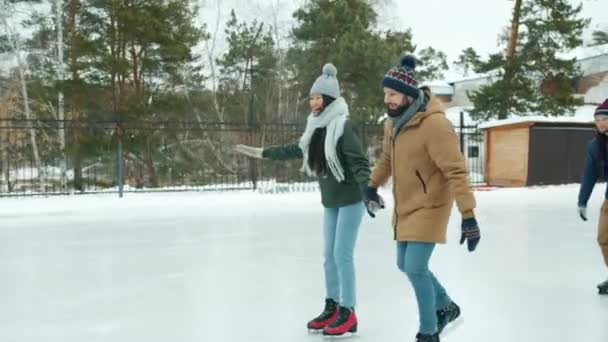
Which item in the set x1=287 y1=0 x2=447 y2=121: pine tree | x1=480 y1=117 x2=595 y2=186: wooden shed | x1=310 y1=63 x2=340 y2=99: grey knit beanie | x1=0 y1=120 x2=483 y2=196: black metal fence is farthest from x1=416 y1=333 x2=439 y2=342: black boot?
x1=287 y1=0 x2=447 y2=121: pine tree

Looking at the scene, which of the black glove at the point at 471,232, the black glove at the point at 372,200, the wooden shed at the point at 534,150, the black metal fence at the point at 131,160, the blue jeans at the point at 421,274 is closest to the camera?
the black glove at the point at 471,232

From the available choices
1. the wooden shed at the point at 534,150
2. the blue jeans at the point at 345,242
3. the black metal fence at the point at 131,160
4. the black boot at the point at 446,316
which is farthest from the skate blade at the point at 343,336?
the wooden shed at the point at 534,150

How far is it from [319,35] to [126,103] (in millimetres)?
7457

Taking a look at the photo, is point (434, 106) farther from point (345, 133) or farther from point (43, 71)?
point (43, 71)

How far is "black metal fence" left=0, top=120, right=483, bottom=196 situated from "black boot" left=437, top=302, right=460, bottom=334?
9.68 metres

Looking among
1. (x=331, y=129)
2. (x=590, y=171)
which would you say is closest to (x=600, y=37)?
(x=590, y=171)

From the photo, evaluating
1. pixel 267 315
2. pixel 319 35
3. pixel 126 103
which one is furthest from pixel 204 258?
pixel 319 35

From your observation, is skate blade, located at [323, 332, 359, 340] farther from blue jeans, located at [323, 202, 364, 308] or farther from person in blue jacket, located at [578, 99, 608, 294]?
person in blue jacket, located at [578, 99, 608, 294]

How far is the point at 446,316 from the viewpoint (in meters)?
3.40

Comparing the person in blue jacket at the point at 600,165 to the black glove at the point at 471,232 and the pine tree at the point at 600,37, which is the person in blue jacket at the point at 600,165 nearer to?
the black glove at the point at 471,232

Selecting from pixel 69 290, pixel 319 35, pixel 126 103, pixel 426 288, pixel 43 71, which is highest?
pixel 319 35

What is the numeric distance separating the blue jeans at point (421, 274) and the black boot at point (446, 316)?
36 cm

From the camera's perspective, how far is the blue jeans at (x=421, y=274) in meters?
2.92

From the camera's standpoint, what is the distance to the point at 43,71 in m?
18.9
